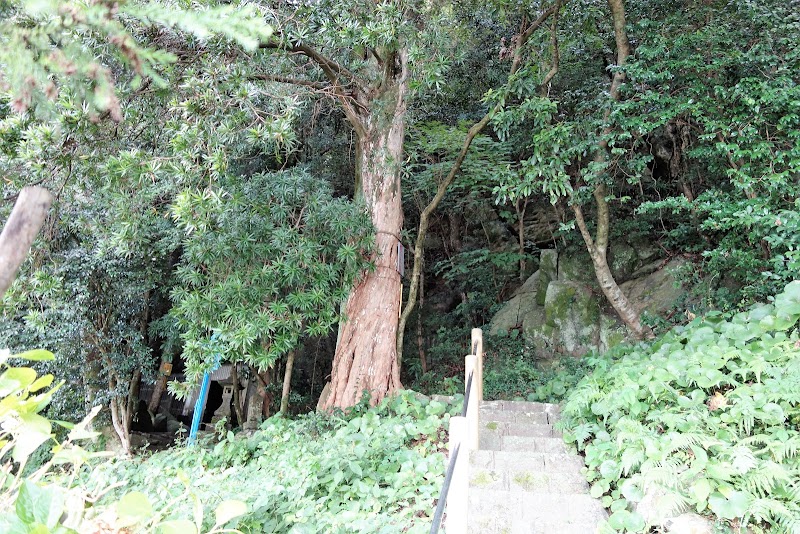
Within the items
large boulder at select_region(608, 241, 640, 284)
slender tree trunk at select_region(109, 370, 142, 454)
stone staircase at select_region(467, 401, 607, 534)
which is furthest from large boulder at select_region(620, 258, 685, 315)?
slender tree trunk at select_region(109, 370, 142, 454)

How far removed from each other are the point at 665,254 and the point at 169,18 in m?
9.16

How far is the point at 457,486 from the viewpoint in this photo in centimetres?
272

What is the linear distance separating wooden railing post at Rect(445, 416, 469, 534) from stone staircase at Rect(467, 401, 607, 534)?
0.67 m

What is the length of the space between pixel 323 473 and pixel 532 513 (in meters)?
1.77

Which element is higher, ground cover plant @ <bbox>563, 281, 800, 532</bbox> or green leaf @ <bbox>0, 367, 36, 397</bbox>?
green leaf @ <bbox>0, 367, 36, 397</bbox>

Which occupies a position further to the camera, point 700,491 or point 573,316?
point 573,316

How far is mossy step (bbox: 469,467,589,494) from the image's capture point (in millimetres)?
3754

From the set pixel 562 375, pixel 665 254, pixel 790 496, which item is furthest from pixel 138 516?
pixel 665 254

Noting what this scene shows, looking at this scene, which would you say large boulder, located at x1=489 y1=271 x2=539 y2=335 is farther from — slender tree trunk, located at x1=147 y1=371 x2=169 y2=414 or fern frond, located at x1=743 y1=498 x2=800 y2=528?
fern frond, located at x1=743 y1=498 x2=800 y2=528

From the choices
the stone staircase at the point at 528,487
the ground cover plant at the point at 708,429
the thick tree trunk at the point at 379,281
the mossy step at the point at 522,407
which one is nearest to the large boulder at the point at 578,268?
the mossy step at the point at 522,407

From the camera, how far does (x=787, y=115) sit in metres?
5.62

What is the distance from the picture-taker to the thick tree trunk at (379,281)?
6.20m

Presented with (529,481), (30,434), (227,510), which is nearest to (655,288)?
(529,481)

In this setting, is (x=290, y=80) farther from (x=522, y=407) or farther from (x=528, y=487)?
(x=528, y=487)
